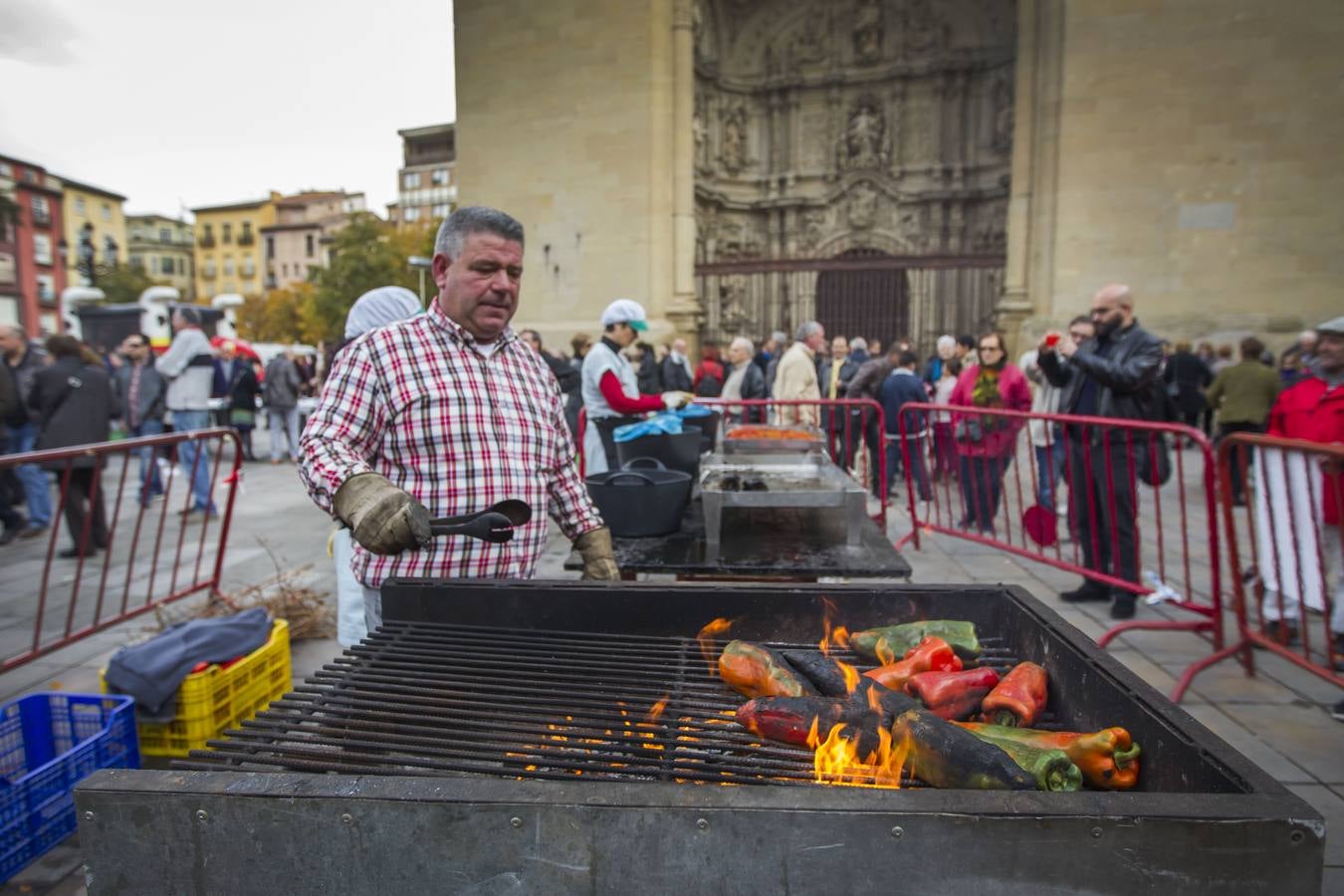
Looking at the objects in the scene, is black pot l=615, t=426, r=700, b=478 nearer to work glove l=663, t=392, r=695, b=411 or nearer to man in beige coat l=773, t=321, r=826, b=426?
work glove l=663, t=392, r=695, b=411

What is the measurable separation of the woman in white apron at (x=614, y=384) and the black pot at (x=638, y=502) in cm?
176

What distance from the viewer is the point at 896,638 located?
80.0 inches

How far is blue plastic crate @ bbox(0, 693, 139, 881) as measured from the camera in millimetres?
2504

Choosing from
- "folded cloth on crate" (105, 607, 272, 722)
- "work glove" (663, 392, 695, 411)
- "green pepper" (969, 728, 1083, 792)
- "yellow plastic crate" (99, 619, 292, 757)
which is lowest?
"yellow plastic crate" (99, 619, 292, 757)

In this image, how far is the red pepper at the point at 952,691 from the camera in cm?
178

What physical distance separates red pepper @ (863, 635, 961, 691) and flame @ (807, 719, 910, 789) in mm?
281

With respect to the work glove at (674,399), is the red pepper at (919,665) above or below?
below

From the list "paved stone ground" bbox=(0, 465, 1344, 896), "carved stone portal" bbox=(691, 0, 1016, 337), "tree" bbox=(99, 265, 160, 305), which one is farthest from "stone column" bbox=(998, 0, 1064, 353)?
"tree" bbox=(99, 265, 160, 305)

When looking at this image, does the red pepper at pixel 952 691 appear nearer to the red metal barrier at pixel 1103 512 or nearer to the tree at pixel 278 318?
the red metal barrier at pixel 1103 512

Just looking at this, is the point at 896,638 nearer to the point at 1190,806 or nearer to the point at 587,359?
the point at 1190,806

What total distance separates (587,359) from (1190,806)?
16.7ft

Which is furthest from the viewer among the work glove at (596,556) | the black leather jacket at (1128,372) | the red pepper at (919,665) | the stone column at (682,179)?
the stone column at (682,179)

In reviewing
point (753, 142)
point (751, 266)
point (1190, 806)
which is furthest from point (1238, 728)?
point (753, 142)

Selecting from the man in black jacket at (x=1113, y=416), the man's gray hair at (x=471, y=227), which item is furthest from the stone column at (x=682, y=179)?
the man's gray hair at (x=471, y=227)
